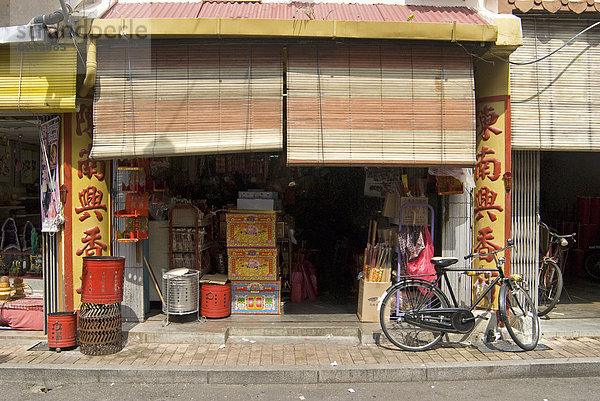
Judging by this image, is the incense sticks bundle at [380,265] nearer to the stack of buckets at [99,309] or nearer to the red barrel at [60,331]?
the stack of buckets at [99,309]

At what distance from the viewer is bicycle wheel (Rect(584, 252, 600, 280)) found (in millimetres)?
10133

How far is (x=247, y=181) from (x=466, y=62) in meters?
4.52

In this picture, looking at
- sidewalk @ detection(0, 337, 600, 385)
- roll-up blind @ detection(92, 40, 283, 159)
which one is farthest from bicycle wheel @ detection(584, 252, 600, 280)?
roll-up blind @ detection(92, 40, 283, 159)

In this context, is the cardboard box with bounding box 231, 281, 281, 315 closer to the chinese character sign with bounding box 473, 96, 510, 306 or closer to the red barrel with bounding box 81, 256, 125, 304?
the red barrel with bounding box 81, 256, 125, 304

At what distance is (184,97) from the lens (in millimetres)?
6285

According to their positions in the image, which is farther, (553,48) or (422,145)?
(553,48)

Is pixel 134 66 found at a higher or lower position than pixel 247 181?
higher

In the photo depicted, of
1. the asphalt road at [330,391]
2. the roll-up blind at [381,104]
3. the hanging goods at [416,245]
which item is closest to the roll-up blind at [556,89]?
the roll-up blind at [381,104]

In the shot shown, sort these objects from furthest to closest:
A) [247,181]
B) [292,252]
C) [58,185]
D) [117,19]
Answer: [247,181]
[292,252]
[58,185]
[117,19]

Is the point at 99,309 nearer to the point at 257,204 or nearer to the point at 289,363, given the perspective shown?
the point at 289,363

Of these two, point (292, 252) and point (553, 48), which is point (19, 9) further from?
point (553, 48)

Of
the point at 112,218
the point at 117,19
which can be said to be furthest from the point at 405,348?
the point at 117,19

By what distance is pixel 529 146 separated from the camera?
668 centimetres

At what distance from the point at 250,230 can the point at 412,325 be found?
9.27ft
